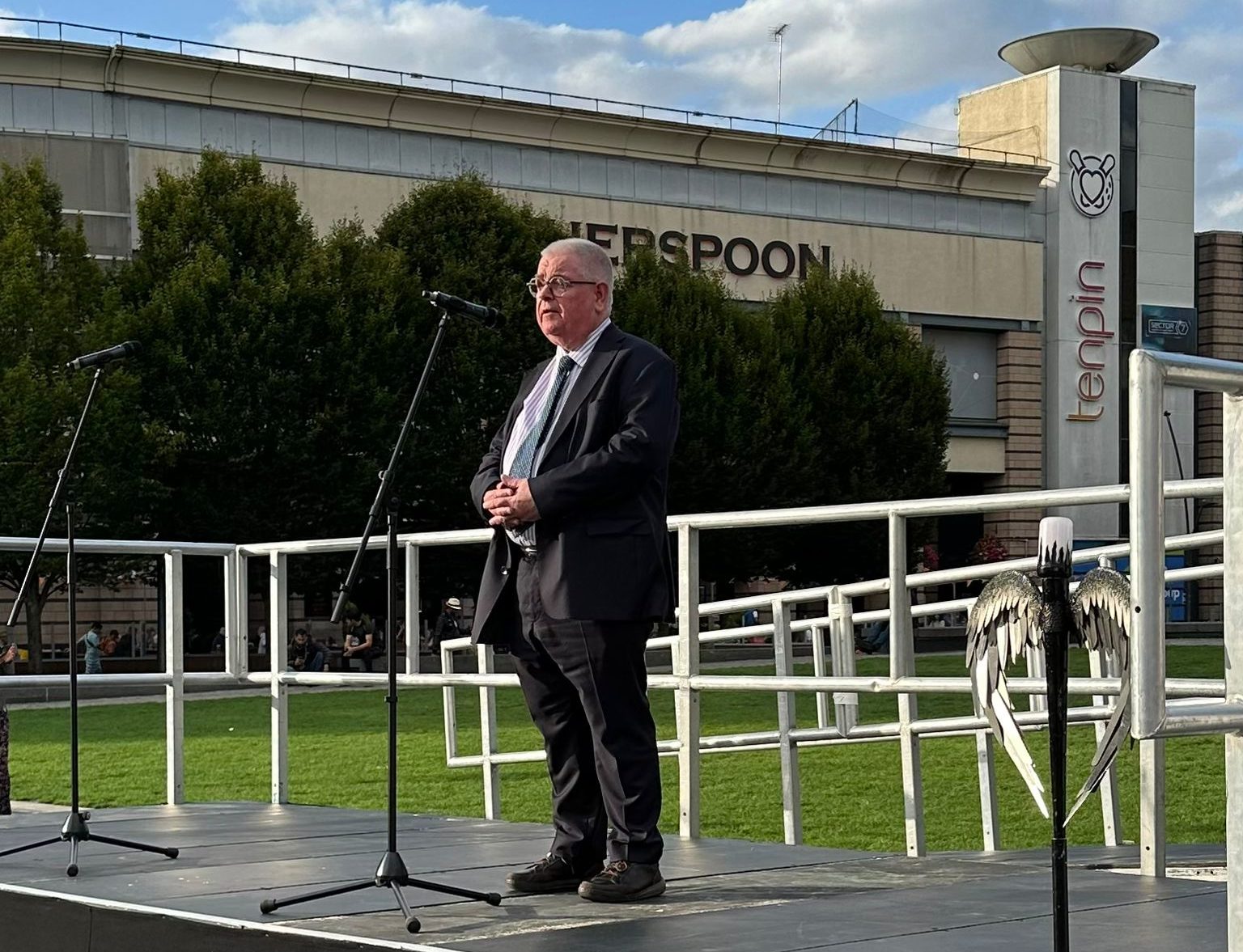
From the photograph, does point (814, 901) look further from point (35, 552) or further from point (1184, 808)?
point (1184, 808)

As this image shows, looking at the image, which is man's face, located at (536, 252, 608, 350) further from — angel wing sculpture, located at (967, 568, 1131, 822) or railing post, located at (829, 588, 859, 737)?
railing post, located at (829, 588, 859, 737)

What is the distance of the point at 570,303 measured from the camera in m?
5.65

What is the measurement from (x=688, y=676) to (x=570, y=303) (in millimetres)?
1923

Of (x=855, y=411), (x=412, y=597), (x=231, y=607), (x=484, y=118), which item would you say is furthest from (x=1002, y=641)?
(x=484, y=118)

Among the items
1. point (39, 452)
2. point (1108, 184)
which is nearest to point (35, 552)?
point (39, 452)

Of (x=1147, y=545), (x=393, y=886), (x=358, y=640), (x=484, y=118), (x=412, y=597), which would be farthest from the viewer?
(x=484, y=118)

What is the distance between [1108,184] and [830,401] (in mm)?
18934

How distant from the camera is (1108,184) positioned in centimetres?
6006

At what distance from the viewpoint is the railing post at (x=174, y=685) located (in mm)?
9086

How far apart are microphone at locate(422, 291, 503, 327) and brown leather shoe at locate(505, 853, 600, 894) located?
1.69m

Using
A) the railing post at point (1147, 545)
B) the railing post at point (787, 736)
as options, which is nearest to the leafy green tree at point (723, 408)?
the railing post at point (787, 736)

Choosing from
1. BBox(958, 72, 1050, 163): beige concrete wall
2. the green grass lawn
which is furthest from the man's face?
BBox(958, 72, 1050, 163): beige concrete wall

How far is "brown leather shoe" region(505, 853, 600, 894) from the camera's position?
18.7 feet

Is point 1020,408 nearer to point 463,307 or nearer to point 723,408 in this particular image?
point 723,408
